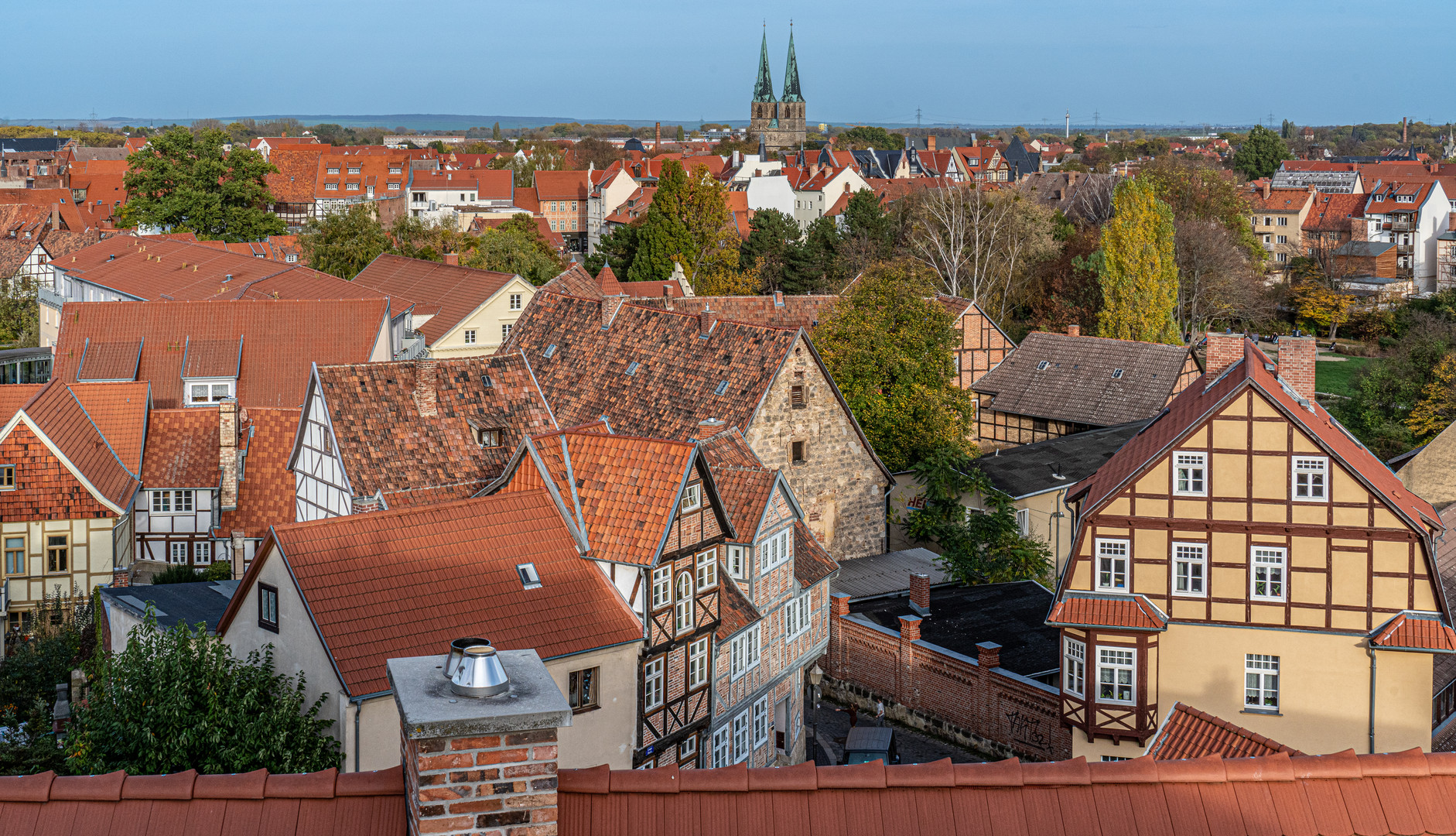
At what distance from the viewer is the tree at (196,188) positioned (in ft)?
278

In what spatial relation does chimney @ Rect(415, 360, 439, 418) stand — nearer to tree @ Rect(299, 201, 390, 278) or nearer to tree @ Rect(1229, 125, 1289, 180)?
tree @ Rect(299, 201, 390, 278)

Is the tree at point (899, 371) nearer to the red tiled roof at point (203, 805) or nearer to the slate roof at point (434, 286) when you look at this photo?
the slate roof at point (434, 286)

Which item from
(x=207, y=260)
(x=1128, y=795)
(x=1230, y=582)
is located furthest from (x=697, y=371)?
(x=207, y=260)

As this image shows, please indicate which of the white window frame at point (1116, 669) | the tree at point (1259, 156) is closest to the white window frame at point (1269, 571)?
the white window frame at point (1116, 669)

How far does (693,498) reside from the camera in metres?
24.2

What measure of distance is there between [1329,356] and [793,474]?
178 feet

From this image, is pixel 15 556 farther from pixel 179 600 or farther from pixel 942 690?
pixel 942 690

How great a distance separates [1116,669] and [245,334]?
34090 millimetres

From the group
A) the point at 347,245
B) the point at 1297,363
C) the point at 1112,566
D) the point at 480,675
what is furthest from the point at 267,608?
the point at 347,245

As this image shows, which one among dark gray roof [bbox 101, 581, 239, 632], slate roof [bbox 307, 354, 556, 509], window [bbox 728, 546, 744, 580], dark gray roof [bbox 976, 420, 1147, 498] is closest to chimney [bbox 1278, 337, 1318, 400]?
window [bbox 728, 546, 744, 580]

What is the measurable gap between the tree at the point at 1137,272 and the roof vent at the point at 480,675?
195 feet

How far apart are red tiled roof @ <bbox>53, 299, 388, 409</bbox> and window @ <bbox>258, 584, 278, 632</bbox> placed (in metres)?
27.0

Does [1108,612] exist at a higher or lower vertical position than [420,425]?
lower

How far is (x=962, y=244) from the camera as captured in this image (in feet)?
254
